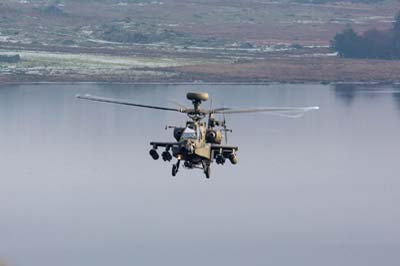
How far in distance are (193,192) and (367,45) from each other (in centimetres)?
6264

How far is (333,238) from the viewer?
213 ft

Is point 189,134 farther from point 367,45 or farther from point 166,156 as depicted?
point 367,45

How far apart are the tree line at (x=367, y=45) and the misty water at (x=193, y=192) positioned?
33.1 meters

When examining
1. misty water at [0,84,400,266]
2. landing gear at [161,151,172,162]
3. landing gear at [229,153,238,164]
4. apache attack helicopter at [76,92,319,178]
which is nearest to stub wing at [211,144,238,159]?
apache attack helicopter at [76,92,319,178]

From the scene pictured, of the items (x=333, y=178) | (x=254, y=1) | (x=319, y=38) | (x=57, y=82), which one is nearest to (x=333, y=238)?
(x=333, y=178)

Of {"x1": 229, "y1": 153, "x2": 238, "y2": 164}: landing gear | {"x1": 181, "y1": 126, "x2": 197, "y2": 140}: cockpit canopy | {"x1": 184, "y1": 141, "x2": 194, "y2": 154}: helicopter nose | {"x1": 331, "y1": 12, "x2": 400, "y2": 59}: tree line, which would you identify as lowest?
{"x1": 229, "y1": 153, "x2": 238, "y2": 164}: landing gear

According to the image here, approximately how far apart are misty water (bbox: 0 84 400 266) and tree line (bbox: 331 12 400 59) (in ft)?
109

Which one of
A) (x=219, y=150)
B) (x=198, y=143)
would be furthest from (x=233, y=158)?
(x=198, y=143)

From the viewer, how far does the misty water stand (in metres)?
63.2

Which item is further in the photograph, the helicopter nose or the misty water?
the misty water

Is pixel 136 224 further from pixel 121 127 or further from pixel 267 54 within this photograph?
pixel 267 54

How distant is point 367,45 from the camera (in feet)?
438

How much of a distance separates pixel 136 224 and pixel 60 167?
433 inches

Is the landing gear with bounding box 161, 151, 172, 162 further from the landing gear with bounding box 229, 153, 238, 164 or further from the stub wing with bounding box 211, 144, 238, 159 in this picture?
the landing gear with bounding box 229, 153, 238, 164
